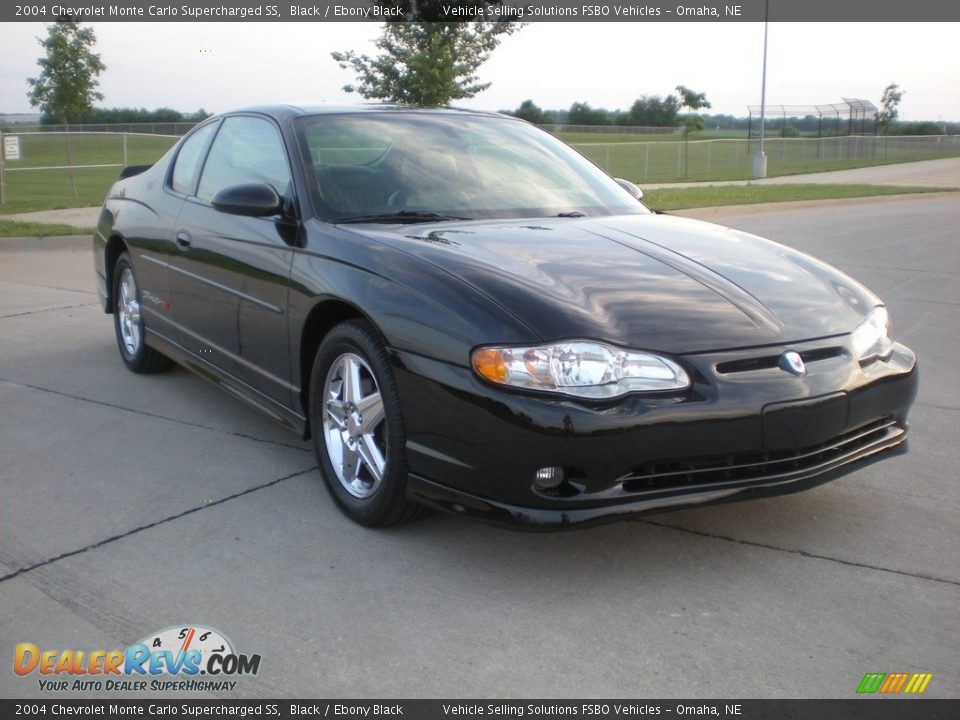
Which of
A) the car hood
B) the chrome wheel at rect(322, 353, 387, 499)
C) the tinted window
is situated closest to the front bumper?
the car hood

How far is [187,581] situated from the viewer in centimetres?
338

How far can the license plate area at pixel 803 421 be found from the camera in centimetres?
326

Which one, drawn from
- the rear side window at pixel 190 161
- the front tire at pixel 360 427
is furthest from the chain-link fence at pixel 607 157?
the front tire at pixel 360 427

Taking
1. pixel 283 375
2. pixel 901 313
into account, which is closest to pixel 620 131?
pixel 901 313

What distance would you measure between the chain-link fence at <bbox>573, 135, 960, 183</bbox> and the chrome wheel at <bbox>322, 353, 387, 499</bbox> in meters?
25.9

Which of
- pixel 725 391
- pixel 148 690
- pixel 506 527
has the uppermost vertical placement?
pixel 725 391

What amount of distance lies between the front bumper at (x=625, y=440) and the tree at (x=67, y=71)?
24.9 m

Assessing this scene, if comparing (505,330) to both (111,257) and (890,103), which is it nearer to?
(111,257)

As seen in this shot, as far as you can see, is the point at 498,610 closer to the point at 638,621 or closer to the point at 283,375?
the point at 638,621

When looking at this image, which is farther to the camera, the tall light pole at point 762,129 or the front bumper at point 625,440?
the tall light pole at point 762,129

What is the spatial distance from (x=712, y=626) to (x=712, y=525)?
2.59 ft

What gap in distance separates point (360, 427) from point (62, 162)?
29.7 meters

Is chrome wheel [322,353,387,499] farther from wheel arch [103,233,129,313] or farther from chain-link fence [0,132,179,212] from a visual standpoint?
chain-link fence [0,132,179,212]

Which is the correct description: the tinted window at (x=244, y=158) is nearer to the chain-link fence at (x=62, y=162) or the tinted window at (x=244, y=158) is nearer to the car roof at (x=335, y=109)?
the car roof at (x=335, y=109)
